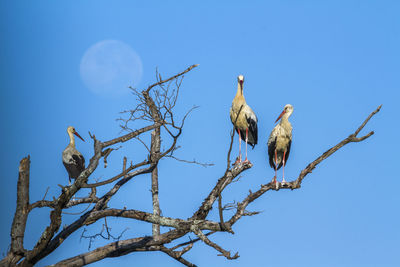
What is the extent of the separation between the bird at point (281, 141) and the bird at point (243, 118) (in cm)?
48

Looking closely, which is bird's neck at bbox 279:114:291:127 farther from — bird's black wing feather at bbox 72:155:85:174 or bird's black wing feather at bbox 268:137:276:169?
bird's black wing feather at bbox 72:155:85:174

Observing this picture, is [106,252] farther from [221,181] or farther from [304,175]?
[304,175]

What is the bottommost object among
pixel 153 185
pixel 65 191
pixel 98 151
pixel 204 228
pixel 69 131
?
pixel 204 228

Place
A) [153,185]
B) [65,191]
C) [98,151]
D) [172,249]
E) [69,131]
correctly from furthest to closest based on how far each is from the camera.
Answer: [69,131] < [153,185] < [172,249] < [98,151] < [65,191]

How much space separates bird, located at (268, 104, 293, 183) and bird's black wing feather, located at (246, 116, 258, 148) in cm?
38

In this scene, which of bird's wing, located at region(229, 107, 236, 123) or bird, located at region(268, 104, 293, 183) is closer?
bird, located at region(268, 104, 293, 183)

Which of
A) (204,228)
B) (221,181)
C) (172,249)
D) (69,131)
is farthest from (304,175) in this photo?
(69,131)

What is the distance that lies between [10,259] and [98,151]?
89.9 inches

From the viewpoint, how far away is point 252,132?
41.3ft

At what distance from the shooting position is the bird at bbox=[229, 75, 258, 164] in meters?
12.4

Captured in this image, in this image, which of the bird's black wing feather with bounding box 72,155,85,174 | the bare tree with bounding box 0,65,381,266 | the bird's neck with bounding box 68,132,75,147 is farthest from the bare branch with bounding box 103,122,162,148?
the bird's neck with bounding box 68,132,75,147

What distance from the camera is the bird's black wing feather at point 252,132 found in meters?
12.4

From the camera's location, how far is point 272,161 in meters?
12.7

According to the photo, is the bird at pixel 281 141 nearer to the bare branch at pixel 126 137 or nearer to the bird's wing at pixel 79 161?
the bare branch at pixel 126 137
